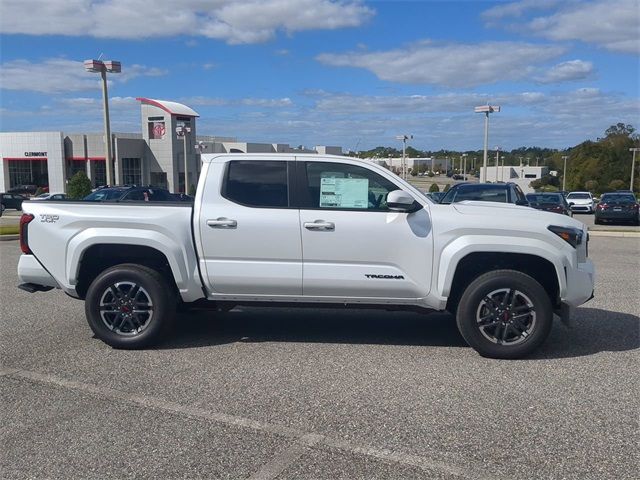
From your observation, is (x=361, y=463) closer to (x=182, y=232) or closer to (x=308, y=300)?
(x=308, y=300)

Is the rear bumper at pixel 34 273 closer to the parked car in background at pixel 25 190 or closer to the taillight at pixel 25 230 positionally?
the taillight at pixel 25 230

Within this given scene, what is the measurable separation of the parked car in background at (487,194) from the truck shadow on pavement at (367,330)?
24.0 ft

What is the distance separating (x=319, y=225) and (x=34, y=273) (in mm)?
3023

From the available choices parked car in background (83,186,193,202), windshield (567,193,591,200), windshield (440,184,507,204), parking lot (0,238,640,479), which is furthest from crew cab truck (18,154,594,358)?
windshield (567,193,591,200)

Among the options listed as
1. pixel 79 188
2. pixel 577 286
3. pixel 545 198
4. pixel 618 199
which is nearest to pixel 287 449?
pixel 577 286

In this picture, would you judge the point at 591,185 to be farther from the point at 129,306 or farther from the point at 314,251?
the point at 129,306

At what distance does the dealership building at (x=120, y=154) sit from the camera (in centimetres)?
6041

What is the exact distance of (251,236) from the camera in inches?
232

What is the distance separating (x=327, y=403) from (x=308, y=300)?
59.2 inches

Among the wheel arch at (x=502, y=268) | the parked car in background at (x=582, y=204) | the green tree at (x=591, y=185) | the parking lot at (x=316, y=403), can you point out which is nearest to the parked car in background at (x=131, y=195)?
the parking lot at (x=316, y=403)

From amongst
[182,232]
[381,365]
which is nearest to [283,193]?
[182,232]

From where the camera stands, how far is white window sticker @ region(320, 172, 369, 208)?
595 centimetres

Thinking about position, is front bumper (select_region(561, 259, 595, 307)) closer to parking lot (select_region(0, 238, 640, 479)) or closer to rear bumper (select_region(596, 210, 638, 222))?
parking lot (select_region(0, 238, 640, 479))

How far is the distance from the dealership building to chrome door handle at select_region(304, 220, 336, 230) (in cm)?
5521
